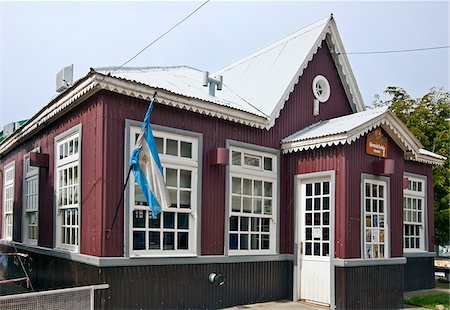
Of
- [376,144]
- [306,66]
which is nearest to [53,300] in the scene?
[376,144]

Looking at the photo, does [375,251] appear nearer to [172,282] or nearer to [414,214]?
[172,282]

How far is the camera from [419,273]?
13594 millimetres

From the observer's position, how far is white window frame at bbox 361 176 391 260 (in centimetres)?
965

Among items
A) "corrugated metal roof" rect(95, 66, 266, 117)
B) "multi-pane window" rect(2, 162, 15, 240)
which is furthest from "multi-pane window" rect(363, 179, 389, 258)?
"multi-pane window" rect(2, 162, 15, 240)

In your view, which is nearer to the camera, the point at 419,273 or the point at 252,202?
the point at 252,202

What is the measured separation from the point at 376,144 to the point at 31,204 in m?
8.73

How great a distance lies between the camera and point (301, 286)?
1005 centimetres

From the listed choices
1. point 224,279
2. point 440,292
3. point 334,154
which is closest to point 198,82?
point 334,154

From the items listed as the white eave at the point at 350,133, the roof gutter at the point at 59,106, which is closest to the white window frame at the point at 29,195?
the roof gutter at the point at 59,106

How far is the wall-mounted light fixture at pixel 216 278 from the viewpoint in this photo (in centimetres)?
869

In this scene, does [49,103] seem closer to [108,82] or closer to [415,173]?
[108,82]

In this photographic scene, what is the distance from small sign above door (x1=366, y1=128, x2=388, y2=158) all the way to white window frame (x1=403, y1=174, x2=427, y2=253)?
150 inches

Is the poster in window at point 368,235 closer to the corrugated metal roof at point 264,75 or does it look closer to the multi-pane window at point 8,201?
the corrugated metal roof at point 264,75

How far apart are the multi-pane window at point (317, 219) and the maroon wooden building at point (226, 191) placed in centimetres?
3
